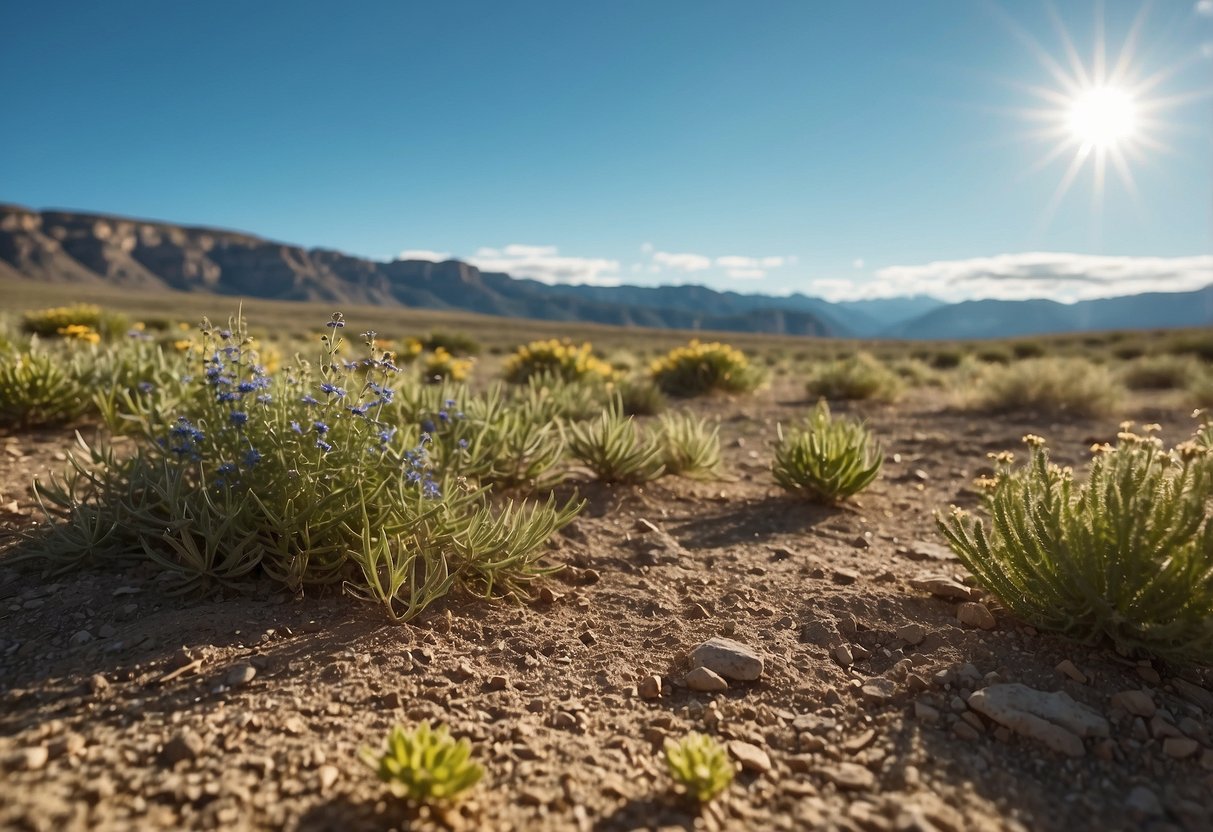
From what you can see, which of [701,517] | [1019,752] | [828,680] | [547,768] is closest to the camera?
[547,768]

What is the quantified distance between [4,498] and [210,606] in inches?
71.7

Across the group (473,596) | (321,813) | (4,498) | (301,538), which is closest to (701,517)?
(473,596)

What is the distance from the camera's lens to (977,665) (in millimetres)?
2430

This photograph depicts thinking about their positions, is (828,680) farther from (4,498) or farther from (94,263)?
(94,263)

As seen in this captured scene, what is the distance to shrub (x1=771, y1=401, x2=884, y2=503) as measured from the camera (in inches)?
175

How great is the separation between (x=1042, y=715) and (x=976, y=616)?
69 centimetres

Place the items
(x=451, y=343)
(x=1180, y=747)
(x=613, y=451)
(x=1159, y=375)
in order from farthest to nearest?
(x=451, y=343), (x=1159, y=375), (x=613, y=451), (x=1180, y=747)

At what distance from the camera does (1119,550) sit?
7.70ft

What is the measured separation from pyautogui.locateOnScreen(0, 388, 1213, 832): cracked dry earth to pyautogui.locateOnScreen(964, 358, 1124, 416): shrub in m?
6.66

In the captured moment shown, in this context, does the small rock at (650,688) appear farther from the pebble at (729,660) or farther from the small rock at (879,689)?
the small rock at (879,689)

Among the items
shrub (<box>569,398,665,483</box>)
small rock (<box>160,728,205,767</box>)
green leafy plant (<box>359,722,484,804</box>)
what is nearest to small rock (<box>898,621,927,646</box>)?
green leafy plant (<box>359,722,484,804</box>)

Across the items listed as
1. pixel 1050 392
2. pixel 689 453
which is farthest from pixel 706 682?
pixel 1050 392

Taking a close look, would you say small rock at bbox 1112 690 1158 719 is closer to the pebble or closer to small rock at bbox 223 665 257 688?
the pebble

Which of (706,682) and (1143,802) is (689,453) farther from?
(1143,802)
